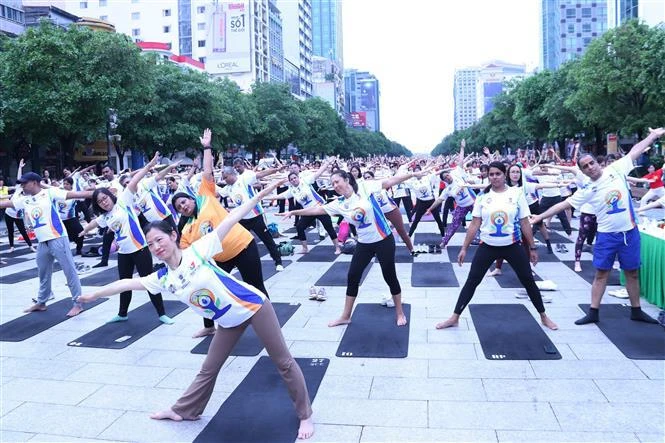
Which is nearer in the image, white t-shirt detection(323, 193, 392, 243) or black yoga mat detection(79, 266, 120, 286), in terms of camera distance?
white t-shirt detection(323, 193, 392, 243)

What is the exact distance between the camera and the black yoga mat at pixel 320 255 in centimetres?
1213

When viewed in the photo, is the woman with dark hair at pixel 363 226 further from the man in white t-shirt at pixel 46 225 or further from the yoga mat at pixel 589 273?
the yoga mat at pixel 589 273

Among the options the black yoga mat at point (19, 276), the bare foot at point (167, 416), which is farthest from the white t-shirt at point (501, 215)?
the black yoga mat at point (19, 276)

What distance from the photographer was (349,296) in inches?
278

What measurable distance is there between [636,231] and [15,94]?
24.1 meters

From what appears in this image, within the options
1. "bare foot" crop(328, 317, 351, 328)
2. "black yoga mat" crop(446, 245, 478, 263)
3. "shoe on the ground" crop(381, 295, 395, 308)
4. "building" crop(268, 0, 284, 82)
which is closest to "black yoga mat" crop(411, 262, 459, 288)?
"black yoga mat" crop(446, 245, 478, 263)

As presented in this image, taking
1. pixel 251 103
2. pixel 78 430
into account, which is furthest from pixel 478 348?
pixel 251 103

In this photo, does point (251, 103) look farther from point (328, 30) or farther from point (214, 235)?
point (328, 30)

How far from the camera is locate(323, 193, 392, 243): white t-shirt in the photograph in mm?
6695

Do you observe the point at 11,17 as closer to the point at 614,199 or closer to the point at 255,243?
the point at 255,243

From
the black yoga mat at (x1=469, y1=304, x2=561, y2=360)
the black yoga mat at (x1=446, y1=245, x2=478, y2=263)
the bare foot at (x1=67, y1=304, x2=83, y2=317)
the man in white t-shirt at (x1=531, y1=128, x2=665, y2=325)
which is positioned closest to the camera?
the black yoga mat at (x1=469, y1=304, x2=561, y2=360)

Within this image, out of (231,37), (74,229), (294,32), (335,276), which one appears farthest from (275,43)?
(335,276)

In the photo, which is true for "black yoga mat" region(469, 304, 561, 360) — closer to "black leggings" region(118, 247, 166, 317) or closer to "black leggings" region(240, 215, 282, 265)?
"black leggings" region(118, 247, 166, 317)

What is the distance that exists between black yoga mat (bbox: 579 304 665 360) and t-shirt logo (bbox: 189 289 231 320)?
411 centimetres
